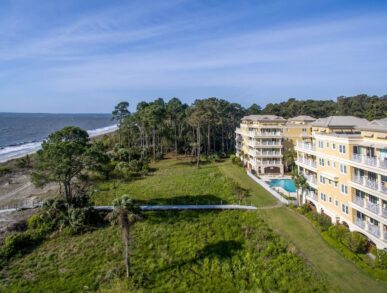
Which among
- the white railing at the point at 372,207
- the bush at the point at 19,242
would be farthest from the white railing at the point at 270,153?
the bush at the point at 19,242

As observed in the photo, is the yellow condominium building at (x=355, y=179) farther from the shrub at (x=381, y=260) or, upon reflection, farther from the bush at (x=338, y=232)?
the shrub at (x=381, y=260)

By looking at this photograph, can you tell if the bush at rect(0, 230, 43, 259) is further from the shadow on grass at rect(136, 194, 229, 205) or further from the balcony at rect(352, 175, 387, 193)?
the balcony at rect(352, 175, 387, 193)

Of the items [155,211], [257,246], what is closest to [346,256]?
[257,246]

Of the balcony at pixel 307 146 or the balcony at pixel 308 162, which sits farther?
the balcony at pixel 307 146

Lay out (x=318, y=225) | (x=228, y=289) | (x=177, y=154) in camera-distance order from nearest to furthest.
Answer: (x=228, y=289) → (x=318, y=225) → (x=177, y=154)

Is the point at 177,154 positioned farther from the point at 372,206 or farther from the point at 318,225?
the point at 372,206

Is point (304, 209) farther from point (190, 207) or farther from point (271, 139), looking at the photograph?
point (271, 139)

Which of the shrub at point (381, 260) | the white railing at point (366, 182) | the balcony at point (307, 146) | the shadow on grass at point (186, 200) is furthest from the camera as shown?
the shadow on grass at point (186, 200)
